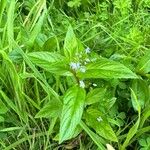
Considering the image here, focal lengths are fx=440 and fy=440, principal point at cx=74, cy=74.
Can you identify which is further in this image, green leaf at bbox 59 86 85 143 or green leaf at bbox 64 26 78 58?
green leaf at bbox 64 26 78 58

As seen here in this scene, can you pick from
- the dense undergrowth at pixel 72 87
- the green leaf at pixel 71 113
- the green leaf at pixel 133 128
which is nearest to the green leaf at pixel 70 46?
the dense undergrowth at pixel 72 87

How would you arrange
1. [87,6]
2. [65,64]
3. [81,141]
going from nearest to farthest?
1. [65,64]
2. [81,141]
3. [87,6]

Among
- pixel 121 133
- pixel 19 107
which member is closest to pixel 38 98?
pixel 19 107

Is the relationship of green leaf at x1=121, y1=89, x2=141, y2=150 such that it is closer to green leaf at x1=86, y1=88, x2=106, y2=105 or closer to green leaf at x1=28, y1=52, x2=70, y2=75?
green leaf at x1=86, y1=88, x2=106, y2=105

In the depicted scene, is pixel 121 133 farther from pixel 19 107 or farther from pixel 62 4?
pixel 62 4

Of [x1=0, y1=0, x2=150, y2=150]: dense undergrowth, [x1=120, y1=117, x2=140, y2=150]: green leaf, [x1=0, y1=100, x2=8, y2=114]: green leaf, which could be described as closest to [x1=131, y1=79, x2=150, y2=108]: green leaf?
[x1=0, y1=0, x2=150, y2=150]: dense undergrowth

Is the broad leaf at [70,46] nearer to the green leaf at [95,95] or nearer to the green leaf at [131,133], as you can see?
the green leaf at [95,95]
